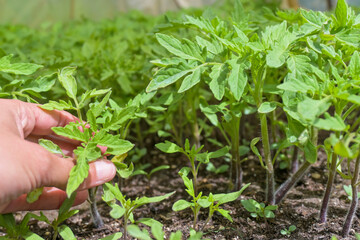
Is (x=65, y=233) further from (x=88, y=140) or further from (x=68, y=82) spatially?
(x=68, y=82)

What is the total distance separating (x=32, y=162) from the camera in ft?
3.79

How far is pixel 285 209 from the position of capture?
1.63 metres

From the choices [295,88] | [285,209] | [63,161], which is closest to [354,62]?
[295,88]

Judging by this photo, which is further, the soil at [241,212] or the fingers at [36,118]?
the soil at [241,212]

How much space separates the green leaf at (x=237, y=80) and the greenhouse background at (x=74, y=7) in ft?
12.7

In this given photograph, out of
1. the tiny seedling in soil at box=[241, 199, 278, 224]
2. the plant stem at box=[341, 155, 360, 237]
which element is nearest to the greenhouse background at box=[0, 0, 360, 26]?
the tiny seedling in soil at box=[241, 199, 278, 224]

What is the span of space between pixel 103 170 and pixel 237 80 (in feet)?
1.82

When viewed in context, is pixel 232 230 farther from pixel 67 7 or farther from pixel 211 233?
pixel 67 7

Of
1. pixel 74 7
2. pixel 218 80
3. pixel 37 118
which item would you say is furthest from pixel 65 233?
pixel 74 7

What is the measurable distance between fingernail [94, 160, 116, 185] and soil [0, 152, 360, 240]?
0.36 metres

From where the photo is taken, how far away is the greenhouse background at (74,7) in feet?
17.4

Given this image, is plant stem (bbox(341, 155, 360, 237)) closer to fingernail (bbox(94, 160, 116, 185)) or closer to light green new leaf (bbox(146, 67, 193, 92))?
light green new leaf (bbox(146, 67, 193, 92))

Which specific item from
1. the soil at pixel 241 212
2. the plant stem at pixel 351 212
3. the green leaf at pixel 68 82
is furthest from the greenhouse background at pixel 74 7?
the plant stem at pixel 351 212

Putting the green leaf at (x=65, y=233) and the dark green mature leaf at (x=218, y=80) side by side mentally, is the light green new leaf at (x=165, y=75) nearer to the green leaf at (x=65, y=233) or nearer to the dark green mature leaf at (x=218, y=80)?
the dark green mature leaf at (x=218, y=80)
